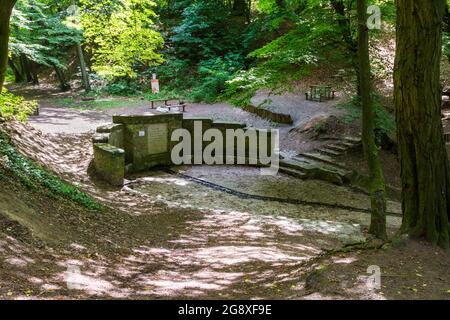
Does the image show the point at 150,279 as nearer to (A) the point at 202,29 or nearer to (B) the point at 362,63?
(B) the point at 362,63

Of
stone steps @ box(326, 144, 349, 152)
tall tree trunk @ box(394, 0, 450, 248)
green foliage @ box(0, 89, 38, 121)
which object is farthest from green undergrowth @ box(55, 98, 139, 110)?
tall tree trunk @ box(394, 0, 450, 248)

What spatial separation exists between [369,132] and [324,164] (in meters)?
6.69

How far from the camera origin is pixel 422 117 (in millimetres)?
6023

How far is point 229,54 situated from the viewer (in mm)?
26906

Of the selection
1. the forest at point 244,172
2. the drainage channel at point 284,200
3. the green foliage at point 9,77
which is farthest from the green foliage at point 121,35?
the green foliage at point 9,77

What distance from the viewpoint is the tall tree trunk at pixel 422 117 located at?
5.91 metres

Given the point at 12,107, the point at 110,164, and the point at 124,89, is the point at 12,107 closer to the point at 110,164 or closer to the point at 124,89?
the point at 110,164

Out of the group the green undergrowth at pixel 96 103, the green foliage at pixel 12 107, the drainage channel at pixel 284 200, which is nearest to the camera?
the green foliage at pixel 12 107

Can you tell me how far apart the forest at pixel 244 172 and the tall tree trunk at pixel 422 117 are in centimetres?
Result: 2

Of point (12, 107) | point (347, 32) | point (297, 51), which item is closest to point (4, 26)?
point (12, 107)

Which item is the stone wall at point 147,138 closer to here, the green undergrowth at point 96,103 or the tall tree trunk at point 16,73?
the green undergrowth at point 96,103

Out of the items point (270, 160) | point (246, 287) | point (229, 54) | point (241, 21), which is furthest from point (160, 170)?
point (241, 21)

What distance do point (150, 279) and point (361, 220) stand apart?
655cm

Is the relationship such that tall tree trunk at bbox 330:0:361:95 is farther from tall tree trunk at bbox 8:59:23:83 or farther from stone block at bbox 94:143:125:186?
tall tree trunk at bbox 8:59:23:83
